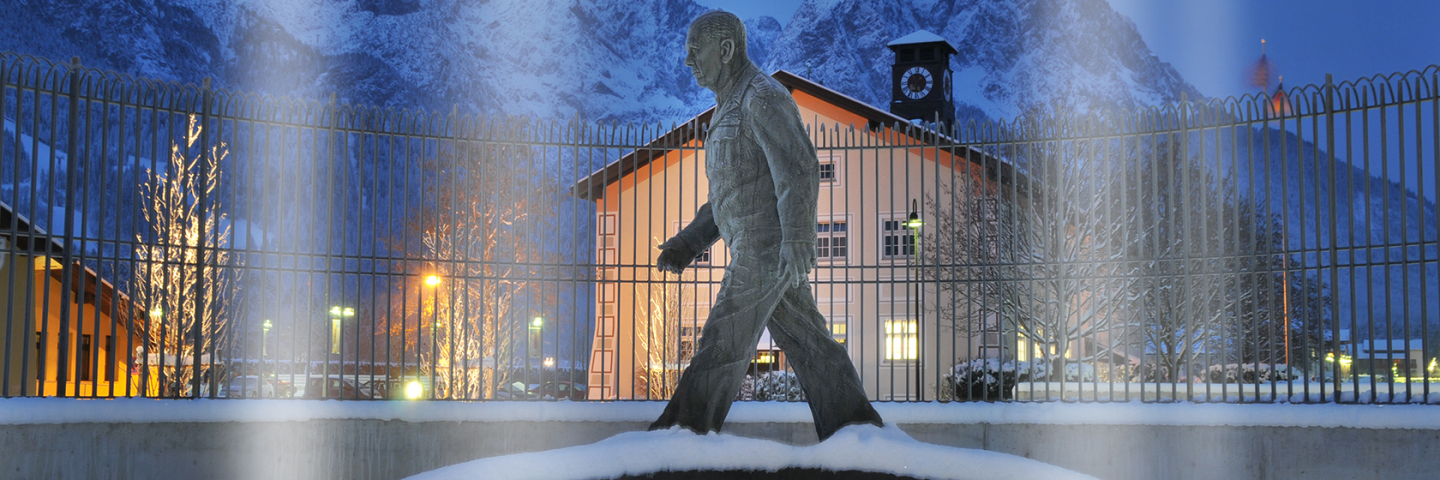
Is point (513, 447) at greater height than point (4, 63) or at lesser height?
lesser

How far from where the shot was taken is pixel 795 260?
16.5 feet

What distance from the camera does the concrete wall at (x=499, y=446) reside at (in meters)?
7.30

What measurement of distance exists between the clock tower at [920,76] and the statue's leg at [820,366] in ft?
96.2

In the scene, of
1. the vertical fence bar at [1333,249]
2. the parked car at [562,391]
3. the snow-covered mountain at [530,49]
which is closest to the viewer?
the vertical fence bar at [1333,249]

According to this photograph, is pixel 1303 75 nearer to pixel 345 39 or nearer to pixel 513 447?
pixel 345 39

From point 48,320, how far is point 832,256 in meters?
7.40

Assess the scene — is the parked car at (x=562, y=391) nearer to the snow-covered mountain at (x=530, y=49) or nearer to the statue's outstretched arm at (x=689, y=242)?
the statue's outstretched arm at (x=689, y=242)

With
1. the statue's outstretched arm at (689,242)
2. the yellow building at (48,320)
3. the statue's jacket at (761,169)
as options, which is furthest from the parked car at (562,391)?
the statue's jacket at (761,169)

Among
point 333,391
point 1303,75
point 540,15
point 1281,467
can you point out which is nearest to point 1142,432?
point 1281,467

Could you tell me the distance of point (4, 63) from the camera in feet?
24.7

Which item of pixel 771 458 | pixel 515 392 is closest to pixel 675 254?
pixel 771 458

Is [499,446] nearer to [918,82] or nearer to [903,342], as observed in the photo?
[903,342]

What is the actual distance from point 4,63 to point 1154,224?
8.07 m

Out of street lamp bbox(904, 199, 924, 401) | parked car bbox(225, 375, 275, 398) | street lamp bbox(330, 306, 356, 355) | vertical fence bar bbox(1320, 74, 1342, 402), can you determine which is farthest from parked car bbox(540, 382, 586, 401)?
vertical fence bar bbox(1320, 74, 1342, 402)
